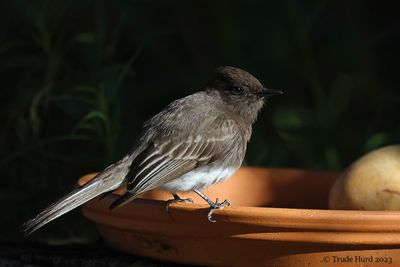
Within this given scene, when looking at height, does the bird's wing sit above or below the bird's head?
below

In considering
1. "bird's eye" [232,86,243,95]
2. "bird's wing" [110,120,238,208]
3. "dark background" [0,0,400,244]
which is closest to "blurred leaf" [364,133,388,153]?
"dark background" [0,0,400,244]

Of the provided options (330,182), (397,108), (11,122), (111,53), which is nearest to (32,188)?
(11,122)

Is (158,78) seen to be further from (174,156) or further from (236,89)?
(174,156)

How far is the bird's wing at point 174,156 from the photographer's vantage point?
15.7ft

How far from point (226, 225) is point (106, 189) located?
85 centimetres

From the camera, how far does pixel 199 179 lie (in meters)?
4.97

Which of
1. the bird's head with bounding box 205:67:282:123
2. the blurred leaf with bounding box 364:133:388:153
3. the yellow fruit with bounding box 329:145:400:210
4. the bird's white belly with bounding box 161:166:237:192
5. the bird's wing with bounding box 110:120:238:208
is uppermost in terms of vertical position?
the bird's head with bounding box 205:67:282:123

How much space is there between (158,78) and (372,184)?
11.0ft

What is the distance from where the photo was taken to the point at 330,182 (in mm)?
5402

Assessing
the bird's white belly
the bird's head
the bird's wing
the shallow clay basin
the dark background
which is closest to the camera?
the shallow clay basin

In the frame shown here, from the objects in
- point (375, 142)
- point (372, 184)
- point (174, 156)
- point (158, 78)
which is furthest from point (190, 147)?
point (158, 78)

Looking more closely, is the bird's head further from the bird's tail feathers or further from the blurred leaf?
the bird's tail feathers

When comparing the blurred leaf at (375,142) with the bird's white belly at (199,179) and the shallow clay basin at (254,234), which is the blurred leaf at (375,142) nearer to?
the bird's white belly at (199,179)

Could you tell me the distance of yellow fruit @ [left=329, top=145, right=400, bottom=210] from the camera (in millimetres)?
4641
